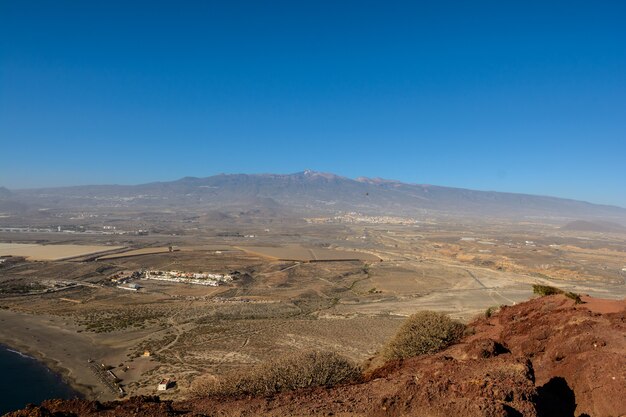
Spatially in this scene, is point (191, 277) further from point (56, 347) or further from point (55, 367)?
point (55, 367)

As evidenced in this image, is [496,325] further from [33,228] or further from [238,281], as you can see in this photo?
[33,228]

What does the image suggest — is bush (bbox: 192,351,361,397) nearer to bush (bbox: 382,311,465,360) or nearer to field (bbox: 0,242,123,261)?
bush (bbox: 382,311,465,360)

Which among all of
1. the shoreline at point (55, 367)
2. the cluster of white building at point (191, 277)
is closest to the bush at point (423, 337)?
the shoreline at point (55, 367)

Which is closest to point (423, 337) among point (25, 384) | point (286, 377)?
point (286, 377)

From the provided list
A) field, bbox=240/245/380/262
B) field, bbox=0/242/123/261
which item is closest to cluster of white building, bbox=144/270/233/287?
field, bbox=240/245/380/262

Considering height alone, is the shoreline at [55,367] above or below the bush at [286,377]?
below

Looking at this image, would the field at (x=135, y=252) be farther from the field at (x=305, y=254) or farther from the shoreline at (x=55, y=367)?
the shoreline at (x=55, y=367)

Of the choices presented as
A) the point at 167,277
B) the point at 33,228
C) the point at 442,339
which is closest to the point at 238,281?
the point at 167,277
